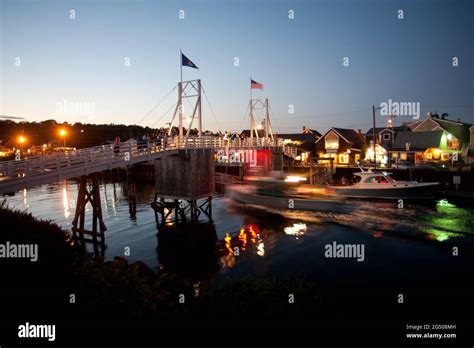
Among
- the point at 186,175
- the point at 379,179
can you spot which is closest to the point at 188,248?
the point at 186,175

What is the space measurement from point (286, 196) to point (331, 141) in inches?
1330

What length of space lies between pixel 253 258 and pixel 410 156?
49577mm

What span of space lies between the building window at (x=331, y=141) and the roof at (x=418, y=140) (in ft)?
35.2

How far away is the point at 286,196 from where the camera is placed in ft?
126

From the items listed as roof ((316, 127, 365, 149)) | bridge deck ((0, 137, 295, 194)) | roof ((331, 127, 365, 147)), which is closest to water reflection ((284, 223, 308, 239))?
bridge deck ((0, 137, 295, 194))

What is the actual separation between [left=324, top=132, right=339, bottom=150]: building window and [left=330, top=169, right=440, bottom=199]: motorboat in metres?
27.7

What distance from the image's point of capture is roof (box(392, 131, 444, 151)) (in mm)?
57484

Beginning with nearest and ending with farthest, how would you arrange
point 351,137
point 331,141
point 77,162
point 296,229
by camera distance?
point 77,162 < point 296,229 < point 331,141 < point 351,137

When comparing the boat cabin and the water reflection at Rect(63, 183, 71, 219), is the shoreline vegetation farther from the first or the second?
the boat cabin

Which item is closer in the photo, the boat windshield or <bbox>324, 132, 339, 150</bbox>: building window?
the boat windshield

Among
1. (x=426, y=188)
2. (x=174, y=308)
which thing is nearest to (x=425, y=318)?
(x=174, y=308)

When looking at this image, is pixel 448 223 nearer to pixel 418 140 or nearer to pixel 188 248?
pixel 188 248

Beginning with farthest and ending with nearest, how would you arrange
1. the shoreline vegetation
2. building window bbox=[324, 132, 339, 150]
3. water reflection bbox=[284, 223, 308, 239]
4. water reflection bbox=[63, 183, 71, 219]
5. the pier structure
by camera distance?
1. building window bbox=[324, 132, 339, 150]
2. water reflection bbox=[63, 183, 71, 219]
3. the pier structure
4. water reflection bbox=[284, 223, 308, 239]
5. the shoreline vegetation

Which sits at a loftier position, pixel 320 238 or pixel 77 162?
pixel 77 162
